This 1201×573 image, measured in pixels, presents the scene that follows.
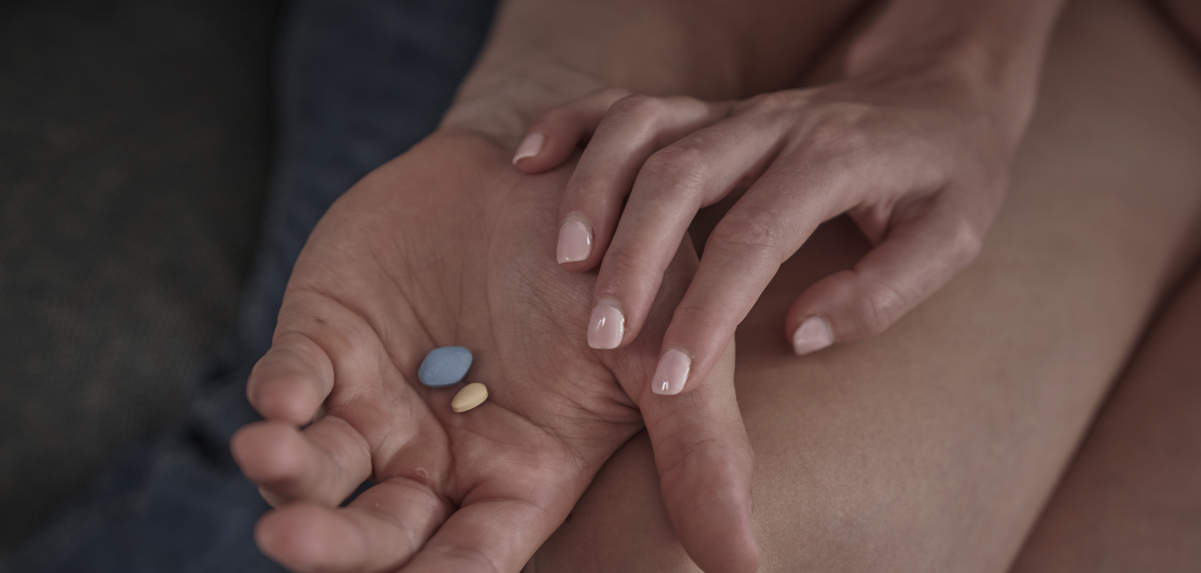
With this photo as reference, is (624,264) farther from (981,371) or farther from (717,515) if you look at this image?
(981,371)

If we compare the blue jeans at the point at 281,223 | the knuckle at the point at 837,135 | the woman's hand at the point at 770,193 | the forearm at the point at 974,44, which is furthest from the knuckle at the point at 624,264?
the blue jeans at the point at 281,223

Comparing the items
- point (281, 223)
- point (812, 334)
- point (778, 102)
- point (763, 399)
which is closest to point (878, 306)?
point (812, 334)

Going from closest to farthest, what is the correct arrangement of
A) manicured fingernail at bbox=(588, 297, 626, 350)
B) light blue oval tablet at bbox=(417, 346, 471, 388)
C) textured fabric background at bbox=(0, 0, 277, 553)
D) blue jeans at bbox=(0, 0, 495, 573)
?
1. manicured fingernail at bbox=(588, 297, 626, 350)
2. light blue oval tablet at bbox=(417, 346, 471, 388)
3. blue jeans at bbox=(0, 0, 495, 573)
4. textured fabric background at bbox=(0, 0, 277, 553)

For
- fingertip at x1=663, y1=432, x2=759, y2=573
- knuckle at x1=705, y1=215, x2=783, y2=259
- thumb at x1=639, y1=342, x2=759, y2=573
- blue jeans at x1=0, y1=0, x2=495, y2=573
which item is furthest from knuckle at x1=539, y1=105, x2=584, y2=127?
blue jeans at x1=0, y1=0, x2=495, y2=573

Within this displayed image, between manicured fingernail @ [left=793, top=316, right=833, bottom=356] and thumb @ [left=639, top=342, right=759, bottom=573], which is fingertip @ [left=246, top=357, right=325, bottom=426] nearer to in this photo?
thumb @ [left=639, top=342, right=759, bottom=573]

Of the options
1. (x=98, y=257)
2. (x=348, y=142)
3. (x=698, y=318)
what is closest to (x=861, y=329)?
(x=698, y=318)

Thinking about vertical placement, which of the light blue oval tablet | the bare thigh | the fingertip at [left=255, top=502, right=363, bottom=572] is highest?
the fingertip at [left=255, top=502, right=363, bottom=572]
